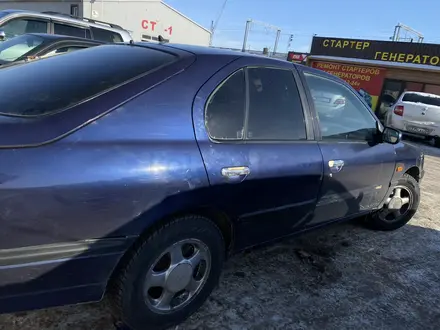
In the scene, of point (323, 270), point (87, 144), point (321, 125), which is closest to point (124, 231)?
point (87, 144)

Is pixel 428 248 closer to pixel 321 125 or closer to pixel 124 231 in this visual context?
pixel 321 125

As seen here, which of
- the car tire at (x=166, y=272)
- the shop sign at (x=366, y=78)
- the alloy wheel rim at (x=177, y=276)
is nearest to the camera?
the car tire at (x=166, y=272)

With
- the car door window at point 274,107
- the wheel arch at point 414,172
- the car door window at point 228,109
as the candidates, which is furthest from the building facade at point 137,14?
the car door window at point 228,109

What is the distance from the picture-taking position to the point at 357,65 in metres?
20.1

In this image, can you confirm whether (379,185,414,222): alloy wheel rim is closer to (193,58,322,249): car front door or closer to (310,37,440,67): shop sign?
(193,58,322,249): car front door

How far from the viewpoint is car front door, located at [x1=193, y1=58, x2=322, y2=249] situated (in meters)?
2.32

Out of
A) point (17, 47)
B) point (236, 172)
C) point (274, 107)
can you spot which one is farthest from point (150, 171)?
point (17, 47)

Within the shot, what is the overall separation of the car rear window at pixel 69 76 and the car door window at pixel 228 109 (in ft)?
1.14

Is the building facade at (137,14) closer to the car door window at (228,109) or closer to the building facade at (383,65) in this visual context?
the building facade at (383,65)

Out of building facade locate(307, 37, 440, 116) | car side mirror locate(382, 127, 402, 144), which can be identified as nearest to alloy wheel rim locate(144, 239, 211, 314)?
car side mirror locate(382, 127, 402, 144)

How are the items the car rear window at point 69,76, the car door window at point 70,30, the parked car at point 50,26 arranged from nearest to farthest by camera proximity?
the car rear window at point 69,76
the parked car at point 50,26
the car door window at point 70,30

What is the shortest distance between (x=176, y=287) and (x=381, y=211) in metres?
2.90

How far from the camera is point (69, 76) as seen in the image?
2271 millimetres

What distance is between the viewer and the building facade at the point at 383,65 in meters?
17.6
